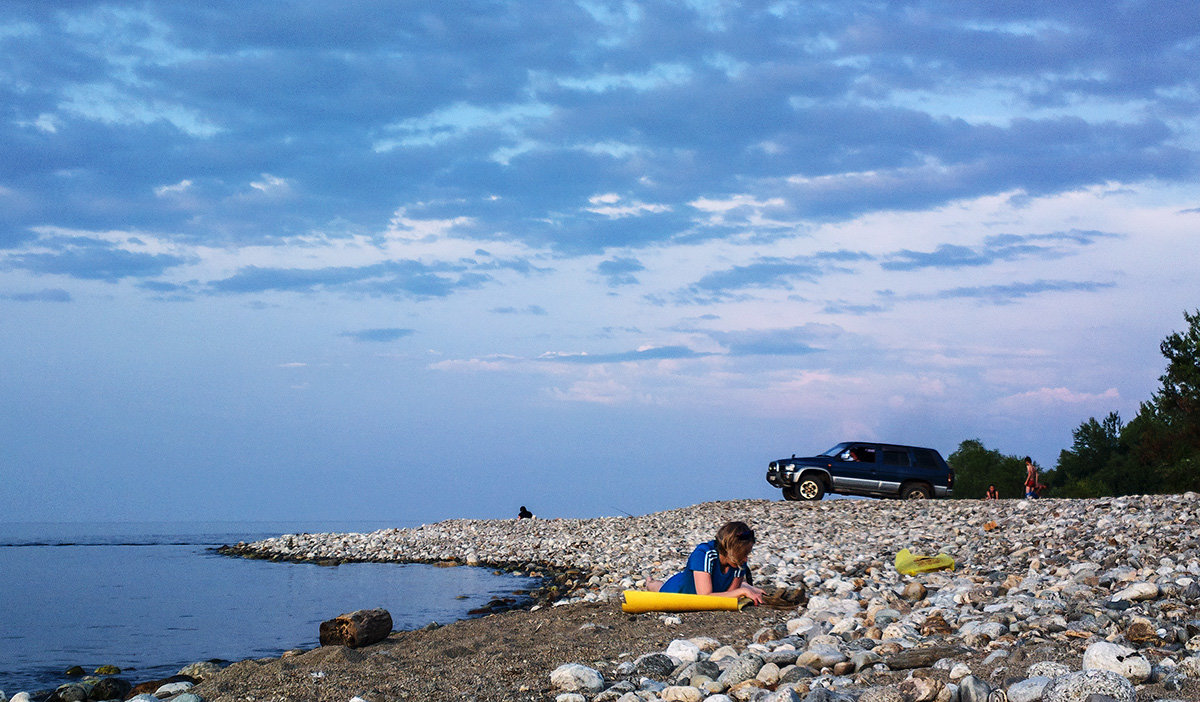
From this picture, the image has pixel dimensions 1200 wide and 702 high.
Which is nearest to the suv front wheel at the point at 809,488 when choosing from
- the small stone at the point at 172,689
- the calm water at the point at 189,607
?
the calm water at the point at 189,607

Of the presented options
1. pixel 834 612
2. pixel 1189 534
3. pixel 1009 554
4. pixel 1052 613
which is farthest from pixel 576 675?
pixel 1189 534

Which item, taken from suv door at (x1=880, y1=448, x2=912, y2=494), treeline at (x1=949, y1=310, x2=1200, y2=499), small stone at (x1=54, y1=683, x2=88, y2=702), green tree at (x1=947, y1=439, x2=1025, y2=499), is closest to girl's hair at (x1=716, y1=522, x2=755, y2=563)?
small stone at (x1=54, y1=683, x2=88, y2=702)

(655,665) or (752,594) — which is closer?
(655,665)

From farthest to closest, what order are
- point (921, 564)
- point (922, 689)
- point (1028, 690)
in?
1. point (921, 564)
2. point (922, 689)
3. point (1028, 690)

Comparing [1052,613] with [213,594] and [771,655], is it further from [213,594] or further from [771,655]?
[213,594]

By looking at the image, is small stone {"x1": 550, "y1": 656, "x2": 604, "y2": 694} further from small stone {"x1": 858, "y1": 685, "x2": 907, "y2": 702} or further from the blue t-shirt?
the blue t-shirt

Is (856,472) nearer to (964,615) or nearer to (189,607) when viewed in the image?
(189,607)

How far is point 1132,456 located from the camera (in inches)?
1599

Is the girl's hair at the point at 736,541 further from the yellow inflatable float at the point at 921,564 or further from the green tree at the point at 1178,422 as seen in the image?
the green tree at the point at 1178,422

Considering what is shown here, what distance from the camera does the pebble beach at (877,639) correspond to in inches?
175

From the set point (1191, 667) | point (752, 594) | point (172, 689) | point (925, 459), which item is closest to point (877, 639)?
point (1191, 667)

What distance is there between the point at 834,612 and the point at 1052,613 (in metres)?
1.76

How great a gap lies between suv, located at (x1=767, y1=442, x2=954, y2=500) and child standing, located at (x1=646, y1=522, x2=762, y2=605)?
16.5 meters

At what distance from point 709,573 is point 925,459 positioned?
19.1m
